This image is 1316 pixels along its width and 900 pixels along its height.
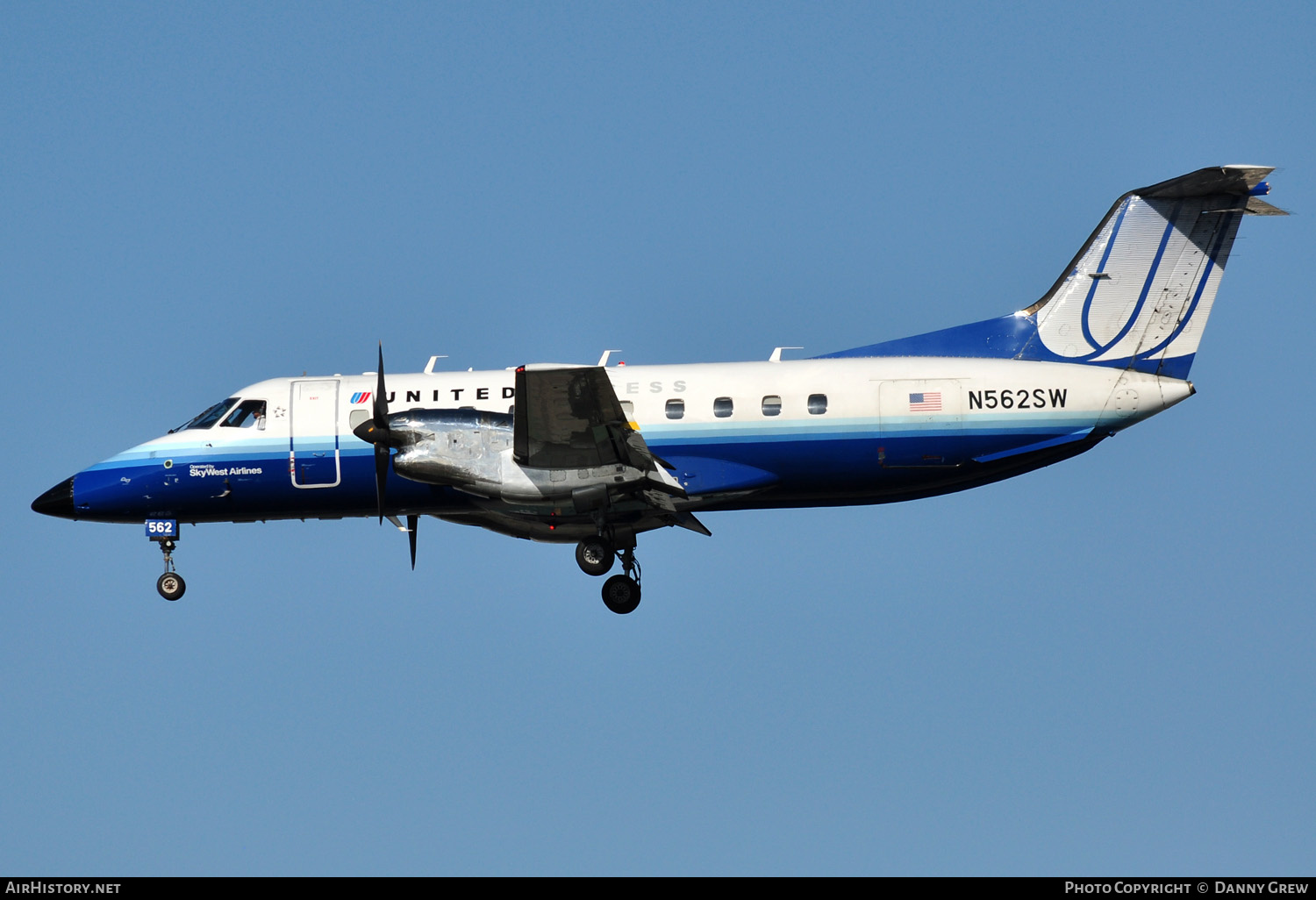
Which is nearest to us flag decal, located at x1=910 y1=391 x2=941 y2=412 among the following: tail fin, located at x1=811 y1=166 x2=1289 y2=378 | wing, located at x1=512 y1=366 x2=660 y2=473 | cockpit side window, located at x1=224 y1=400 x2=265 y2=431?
tail fin, located at x1=811 y1=166 x2=1289 y2=378

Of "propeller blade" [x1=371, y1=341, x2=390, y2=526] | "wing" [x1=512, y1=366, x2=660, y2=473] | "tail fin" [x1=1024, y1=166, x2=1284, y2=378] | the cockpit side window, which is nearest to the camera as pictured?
"wing" [x1=512, y1=366, x2=660, y2=473]

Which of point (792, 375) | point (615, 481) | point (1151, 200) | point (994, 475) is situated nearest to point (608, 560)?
point (615, 481)

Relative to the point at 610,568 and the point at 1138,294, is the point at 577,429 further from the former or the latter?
the point at 1138,294

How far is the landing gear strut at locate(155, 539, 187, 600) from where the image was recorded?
952 inches

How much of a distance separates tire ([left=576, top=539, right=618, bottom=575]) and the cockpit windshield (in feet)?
20.3

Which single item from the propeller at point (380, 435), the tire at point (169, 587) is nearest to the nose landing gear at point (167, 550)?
the tire at point (169, 587)

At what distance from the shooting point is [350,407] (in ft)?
77.8

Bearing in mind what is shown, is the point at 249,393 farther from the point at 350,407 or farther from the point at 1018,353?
the point at 1018,353

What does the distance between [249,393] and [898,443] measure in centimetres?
1038

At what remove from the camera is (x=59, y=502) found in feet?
79.4

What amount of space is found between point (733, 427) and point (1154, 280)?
7064 mm

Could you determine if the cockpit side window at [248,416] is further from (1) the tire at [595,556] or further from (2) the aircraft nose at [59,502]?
(1) the tire at [595,556]

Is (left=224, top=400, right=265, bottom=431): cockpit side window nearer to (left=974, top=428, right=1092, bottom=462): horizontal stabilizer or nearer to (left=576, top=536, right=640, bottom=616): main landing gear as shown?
(left=576, top=536, right=640, bottom=616): main landing gear
